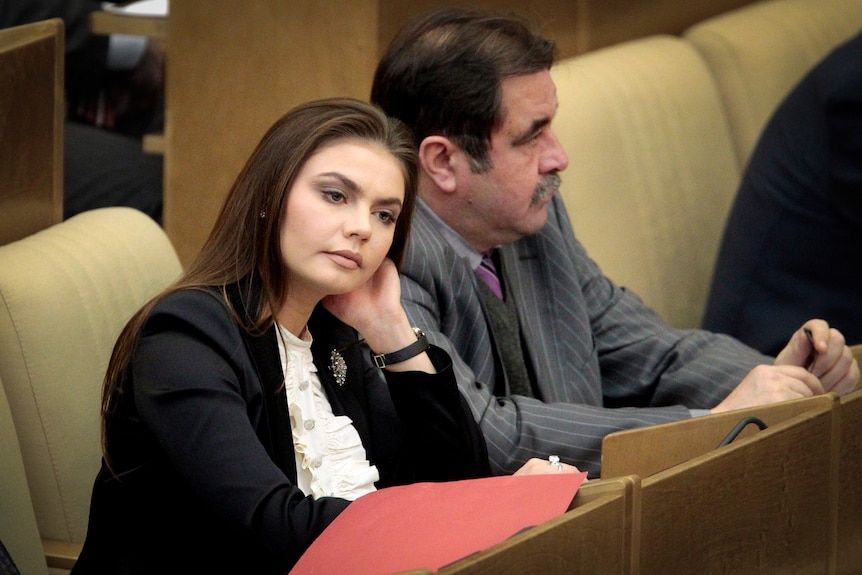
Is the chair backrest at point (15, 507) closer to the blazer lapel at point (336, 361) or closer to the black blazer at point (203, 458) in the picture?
the black blazer at point (203, 458)

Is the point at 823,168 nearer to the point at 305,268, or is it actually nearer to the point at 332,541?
the point at 305,268

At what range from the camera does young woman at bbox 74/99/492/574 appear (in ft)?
4.55

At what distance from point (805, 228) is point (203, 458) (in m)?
1.79

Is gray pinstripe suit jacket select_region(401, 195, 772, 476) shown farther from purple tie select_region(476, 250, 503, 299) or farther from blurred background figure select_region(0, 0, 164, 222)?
blurred background figure select_region(0, 0, 164, 222)

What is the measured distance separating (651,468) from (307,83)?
1.43 metres

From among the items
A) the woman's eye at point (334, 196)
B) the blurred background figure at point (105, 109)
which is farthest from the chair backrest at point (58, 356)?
the blurred background figure at point (105, 109)

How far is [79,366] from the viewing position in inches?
71.9

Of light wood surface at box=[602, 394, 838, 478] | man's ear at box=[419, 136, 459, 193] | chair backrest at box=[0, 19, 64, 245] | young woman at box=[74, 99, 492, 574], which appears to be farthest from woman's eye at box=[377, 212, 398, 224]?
chair backrest at box=[0, 19, 64, 245]

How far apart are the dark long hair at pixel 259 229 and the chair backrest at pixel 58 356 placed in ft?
0.91

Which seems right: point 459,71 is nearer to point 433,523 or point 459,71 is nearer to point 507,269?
point 507,269

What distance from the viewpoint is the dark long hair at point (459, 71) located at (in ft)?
6.79

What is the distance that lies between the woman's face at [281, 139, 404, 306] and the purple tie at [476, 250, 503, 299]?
61cm

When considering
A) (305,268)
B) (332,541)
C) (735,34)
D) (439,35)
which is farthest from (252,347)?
(735,34)

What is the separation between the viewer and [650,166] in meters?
2.92
